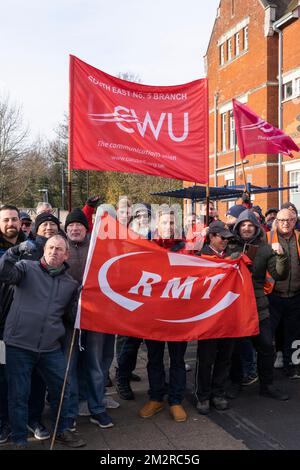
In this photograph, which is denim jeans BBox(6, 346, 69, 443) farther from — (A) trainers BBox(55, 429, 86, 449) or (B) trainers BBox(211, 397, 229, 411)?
(B) trainers BBox(211, 397, 229, 411)

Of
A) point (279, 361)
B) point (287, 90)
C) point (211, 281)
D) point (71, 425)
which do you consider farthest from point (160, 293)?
point (287, 90)

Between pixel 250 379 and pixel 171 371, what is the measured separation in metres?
1.39

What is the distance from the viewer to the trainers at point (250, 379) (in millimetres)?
5280

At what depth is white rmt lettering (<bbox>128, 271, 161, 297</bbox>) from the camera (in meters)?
4.19

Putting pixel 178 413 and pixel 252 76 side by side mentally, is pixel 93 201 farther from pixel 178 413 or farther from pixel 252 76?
pixel 252 76

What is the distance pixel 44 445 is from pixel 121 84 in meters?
3.89

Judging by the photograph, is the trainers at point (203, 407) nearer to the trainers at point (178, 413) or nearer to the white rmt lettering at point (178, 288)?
the trainers at point (178, 413)

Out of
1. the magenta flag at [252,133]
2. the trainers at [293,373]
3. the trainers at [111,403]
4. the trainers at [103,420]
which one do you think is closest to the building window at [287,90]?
the magenta flag at [252,133]

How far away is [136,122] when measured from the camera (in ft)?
18.0

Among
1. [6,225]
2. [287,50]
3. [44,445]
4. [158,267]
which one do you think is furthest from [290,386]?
[287,50]

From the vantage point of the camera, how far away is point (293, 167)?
2133cm

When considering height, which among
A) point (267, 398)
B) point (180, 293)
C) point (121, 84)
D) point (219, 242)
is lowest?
point (267, 398)

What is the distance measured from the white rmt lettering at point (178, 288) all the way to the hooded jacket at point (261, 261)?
2.22 ft
